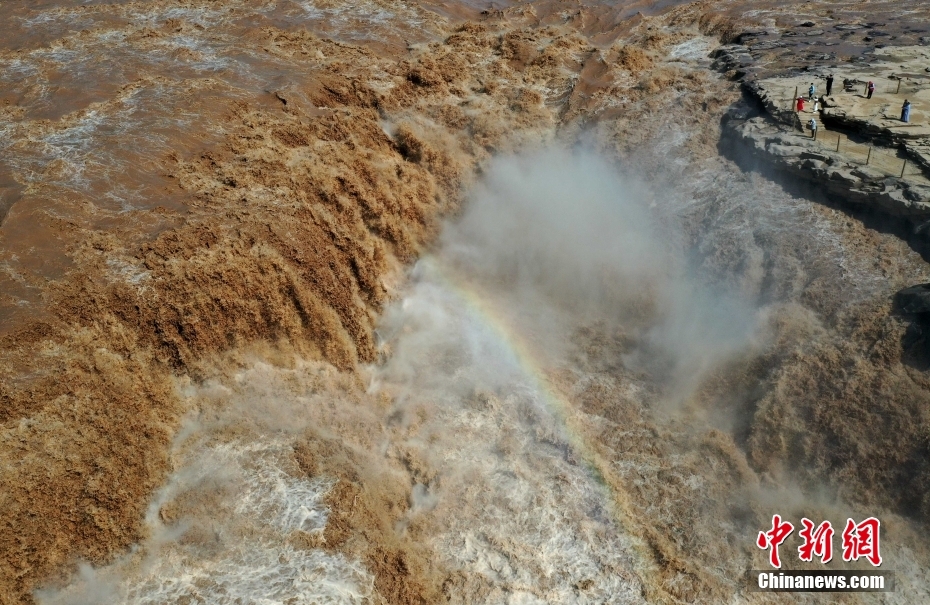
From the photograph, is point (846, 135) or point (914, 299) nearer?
point (914, 299)

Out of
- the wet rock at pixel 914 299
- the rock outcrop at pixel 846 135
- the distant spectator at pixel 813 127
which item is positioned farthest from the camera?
the distant spectator at pixel 813 127

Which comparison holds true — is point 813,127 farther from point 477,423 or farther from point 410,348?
point 410,348

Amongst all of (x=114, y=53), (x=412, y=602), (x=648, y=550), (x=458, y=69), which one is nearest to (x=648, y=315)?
(x=648, y=550)

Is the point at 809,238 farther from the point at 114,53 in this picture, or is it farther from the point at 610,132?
the point at 114,53

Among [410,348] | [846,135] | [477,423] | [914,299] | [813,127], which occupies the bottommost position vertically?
[477,423]

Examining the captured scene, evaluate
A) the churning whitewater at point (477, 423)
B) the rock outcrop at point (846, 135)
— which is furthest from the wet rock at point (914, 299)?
the churning whitewater at point (477, 423)

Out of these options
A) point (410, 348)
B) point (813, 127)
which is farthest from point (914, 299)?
point (410, 348)

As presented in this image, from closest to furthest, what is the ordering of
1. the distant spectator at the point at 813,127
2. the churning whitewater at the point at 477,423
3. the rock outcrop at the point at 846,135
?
the churning whitewater at the point at 477,423 < the rock outcrop at the point at 846,135 < the distant spectator at the point at 813,127

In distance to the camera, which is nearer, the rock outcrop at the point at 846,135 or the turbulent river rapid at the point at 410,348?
the turbulent river rapid at the point at 410,348

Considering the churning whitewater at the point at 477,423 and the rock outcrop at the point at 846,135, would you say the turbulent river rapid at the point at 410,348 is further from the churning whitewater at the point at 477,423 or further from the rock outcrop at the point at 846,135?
the rock outcrop at the point at 846,135

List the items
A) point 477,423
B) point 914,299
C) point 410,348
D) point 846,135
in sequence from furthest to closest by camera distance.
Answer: point 846,135, point 410,348, point 477,423, point 914,299

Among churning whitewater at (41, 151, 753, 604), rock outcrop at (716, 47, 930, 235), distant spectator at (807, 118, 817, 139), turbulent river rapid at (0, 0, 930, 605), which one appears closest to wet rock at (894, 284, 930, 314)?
turbulent river rapid at (0, 0, 930, 605)
